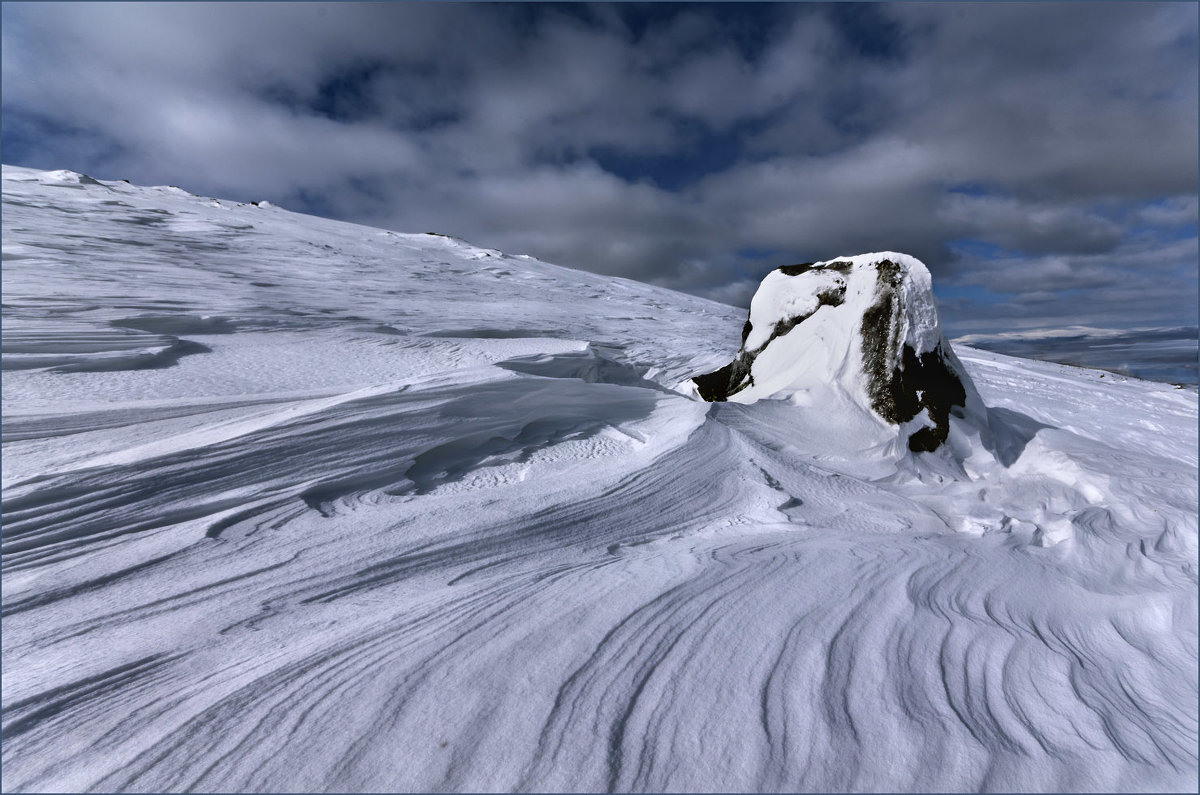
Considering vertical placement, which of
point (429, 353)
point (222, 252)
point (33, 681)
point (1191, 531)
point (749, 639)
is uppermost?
point (222, 252)

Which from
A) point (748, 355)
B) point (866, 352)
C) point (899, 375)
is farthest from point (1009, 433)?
point (748, 355)

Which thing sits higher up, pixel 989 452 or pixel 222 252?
pixel 222 252

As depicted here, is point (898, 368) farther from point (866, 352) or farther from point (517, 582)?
point (517, 582)

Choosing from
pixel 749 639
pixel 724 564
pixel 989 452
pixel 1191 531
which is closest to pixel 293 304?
pixel 724 564

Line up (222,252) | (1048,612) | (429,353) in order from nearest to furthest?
(1048,612)
(429,353)
(222,252)

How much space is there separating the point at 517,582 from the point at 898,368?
11.8ft

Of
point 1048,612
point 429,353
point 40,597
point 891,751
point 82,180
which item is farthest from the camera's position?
point 82,180

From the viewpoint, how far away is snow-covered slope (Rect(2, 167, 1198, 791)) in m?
1.28

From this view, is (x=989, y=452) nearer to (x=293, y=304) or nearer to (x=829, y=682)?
(x=829, y=682)

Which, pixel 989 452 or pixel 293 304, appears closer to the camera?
pixel 989 452

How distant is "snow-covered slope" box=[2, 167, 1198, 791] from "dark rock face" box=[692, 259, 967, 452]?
34 centimetres

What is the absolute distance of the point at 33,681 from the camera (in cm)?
136

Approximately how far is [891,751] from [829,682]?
0.77 ft

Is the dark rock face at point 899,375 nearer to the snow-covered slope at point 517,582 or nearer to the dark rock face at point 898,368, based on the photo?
the dark rock face at point 898,368
